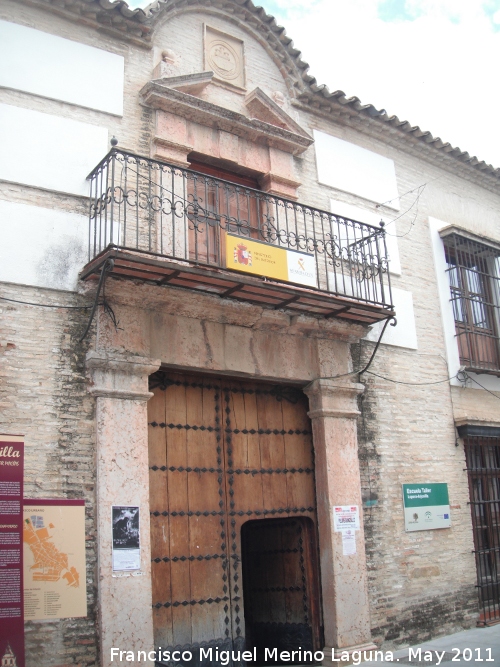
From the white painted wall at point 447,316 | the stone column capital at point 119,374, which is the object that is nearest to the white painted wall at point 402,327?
the white painted wall at point 447,316

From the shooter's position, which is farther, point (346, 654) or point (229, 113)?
point (229, 113)

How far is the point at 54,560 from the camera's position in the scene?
17.6ft

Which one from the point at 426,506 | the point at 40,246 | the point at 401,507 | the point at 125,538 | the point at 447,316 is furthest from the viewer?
the point at 447,316

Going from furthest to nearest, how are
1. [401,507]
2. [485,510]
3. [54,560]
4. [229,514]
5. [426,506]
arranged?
[485,510] → [426,506] → [401,507] → [229,514] → [54,560]

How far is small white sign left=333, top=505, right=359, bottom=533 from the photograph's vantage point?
7137 mm

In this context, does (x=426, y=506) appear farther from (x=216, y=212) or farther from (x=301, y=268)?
(x=216, y=212)

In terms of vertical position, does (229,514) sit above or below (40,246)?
below

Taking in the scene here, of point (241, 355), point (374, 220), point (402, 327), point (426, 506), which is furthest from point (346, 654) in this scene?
point (374, 220)

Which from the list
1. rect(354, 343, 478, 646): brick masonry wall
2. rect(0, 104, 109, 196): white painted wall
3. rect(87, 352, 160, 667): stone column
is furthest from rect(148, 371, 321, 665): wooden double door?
rect(0, 104, 109, 196): white painted wall

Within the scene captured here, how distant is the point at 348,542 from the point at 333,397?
5.02 feet

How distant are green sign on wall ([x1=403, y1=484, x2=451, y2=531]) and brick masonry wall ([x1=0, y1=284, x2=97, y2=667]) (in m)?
3.88

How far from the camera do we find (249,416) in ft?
23.9

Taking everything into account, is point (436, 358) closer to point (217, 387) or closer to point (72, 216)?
point (217, 387)

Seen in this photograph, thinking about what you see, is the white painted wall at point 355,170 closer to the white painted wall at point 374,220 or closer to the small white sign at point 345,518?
the white painted wall at point 374,220
